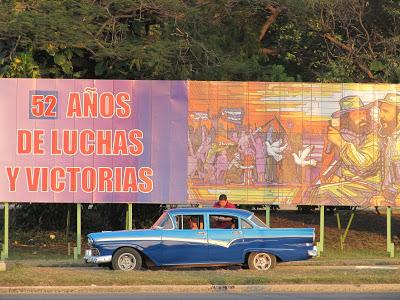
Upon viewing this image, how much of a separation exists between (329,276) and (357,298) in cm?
224

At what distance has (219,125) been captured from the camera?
22.6 meters

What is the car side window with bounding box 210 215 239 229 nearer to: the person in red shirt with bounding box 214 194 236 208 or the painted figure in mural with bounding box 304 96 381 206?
the person in red shirt with bounding box 214 194 236 208

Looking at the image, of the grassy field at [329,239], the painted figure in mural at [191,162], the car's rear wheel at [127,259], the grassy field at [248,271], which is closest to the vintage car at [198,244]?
→ the car's rear wheel at [127,259]

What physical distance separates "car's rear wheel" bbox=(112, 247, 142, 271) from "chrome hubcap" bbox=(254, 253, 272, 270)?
2411mm

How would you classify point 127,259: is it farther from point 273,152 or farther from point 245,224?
point 273,152

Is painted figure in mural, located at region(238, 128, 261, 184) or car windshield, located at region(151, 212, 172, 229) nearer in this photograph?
car windshield, located at region(151, 212, 172, 229)

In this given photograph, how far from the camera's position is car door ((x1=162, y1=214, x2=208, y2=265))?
18.3m

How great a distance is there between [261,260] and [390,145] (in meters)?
6.04

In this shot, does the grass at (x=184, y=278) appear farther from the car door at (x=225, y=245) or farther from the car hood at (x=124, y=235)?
the car door at (x=225, y=245)

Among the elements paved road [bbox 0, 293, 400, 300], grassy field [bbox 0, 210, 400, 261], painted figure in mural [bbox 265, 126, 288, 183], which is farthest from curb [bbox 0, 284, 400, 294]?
painted figure in mural [bbox 265, 126, 288, 183]

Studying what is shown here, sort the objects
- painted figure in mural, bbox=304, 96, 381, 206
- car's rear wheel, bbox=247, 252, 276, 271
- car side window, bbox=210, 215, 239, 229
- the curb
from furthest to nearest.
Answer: painted figure in mural, bbox=304, 96, 381, 206, car side window, bbox=210, 215, 239, 229, car's rear wheel, bbox=247, 252, 276, 271, the curb

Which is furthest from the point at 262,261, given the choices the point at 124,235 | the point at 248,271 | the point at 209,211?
the point at 124,235

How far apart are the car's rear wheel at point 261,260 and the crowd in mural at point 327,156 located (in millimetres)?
4151

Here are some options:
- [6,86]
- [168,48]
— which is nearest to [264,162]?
[168,48]
